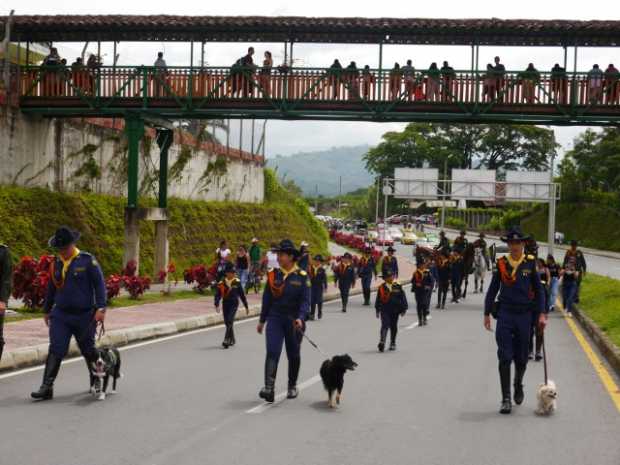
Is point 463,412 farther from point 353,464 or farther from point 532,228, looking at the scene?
point 532,228

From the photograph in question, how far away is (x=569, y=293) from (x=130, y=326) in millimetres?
11703

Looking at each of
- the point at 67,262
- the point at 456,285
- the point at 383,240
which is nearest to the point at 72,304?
the point at 67,262

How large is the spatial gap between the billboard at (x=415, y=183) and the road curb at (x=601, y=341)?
1421 inches

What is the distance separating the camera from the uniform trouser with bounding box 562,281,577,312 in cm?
2303

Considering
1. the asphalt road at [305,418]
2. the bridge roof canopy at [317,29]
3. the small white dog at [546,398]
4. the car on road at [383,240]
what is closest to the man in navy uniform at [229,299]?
the asphalt road at [305,418]

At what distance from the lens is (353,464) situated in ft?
22.8

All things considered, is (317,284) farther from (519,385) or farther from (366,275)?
(519,385)

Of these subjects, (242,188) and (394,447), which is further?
(242,188)

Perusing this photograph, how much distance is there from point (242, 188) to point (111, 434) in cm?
3867

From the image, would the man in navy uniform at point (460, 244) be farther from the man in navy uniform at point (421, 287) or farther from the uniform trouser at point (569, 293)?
the man in navy uniform at point (421, 287)

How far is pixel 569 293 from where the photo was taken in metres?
23.2

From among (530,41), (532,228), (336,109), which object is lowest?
(532,228)

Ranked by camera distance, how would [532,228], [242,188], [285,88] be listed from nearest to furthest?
[285,88], [242,188], [532,228]

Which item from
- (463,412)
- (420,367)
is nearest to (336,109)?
(420,367)
